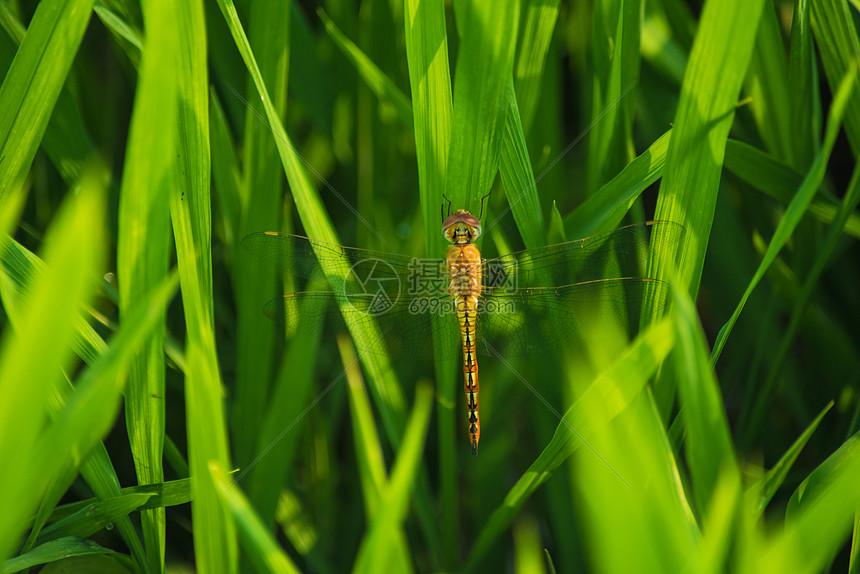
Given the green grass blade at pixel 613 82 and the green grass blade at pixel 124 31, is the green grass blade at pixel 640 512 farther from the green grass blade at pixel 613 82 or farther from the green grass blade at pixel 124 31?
the green grass blade at pixel 124 31

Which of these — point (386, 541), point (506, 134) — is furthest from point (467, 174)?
point (386, 541)

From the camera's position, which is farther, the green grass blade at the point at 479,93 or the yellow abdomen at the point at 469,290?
the yellow abdomen at the point at 469,290

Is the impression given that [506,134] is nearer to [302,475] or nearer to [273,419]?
[273,419]

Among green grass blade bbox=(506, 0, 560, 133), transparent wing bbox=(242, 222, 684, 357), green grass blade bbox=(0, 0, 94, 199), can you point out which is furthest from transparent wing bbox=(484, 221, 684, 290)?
green grass blade bbox=(0, 0, 94, 199)

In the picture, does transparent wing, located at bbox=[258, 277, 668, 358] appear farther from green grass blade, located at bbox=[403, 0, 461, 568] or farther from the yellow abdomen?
green grass blade, located at bbox=[403, 0, 461, 568]

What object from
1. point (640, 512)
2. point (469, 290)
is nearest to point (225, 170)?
point (469, 290)

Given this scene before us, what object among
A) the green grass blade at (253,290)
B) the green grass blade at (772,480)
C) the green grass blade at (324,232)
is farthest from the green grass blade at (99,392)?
the green grass blade at (772,480)
